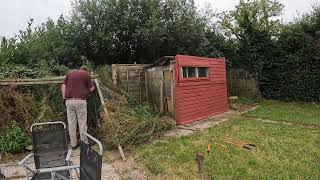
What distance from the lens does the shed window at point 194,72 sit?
10.8 m

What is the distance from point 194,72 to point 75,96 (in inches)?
202

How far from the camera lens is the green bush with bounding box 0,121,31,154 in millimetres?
7074

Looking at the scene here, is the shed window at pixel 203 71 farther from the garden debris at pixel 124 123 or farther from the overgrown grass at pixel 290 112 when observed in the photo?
the garden debris at pixel 124 123

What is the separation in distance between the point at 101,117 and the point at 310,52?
36.6 feet

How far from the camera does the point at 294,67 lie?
1558 centimetres

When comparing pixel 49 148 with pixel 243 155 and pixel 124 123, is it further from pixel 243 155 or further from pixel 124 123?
pixel 243 155

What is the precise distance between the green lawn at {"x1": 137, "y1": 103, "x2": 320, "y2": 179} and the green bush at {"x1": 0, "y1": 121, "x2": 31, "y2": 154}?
2.54 meters

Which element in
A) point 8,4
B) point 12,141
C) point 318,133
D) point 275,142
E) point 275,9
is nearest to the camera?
point 12,141

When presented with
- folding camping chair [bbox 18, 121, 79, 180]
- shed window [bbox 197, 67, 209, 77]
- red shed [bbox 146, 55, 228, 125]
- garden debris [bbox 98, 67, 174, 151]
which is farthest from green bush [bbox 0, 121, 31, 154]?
shed window [bbox 197, 67, 209, 77]

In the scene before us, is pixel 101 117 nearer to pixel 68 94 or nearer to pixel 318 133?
pixel 68 94

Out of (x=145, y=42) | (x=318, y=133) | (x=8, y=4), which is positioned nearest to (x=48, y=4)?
(x=8, y=4)

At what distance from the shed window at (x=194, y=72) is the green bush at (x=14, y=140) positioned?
5236 millimetres

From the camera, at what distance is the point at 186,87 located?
10.8 meters

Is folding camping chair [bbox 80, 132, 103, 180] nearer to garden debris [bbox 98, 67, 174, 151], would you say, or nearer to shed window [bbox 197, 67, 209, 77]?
garden debris [bbox 98, 67, 174, 151]
